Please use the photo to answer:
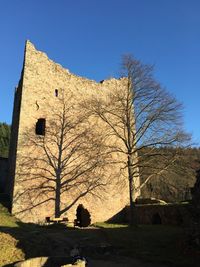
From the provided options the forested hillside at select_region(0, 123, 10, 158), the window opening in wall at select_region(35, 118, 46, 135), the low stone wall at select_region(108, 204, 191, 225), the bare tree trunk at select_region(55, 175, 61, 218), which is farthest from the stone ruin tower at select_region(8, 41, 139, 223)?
the forested hillside at select_region(0, 123, 10, 158)

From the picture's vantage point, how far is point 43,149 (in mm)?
18688

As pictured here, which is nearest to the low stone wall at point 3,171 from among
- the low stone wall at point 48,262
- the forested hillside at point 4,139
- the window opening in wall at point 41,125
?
the window opening in wall at point 41,125

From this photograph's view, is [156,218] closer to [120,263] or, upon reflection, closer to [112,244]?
[112,244]

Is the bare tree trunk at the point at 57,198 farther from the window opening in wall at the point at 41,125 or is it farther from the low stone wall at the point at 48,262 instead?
the low stone wall at the point at 48,262

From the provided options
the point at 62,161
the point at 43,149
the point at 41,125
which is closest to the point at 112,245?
the point at 62,161

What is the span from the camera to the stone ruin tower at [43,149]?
57.0 ft

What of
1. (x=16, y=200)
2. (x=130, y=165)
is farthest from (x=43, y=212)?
(x=130, y=165)

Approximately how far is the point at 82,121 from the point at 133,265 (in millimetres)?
13446

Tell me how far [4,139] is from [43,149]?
85.9 feet

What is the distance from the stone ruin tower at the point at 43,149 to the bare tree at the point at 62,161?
6cm

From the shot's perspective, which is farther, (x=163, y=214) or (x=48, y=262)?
(x=163, y=214)

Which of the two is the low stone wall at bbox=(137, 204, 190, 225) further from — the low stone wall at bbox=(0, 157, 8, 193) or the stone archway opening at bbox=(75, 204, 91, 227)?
A: the low stone wall at bbox=(0, 157, 8, 193)

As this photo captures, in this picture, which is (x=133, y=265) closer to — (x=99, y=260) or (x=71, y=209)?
(x=99, y=260)

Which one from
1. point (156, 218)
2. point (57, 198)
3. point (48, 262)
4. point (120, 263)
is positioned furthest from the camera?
point (57, 198)
